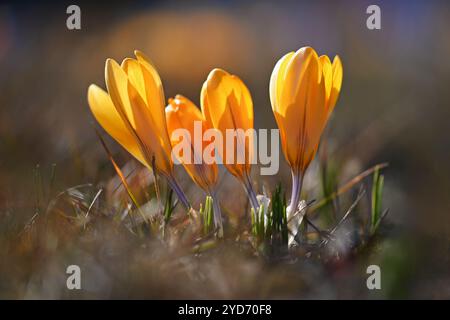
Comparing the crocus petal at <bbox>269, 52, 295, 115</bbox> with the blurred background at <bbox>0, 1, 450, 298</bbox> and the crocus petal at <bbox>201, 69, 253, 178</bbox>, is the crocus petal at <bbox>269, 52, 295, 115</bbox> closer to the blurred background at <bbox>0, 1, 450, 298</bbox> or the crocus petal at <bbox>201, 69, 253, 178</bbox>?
the crocus petal at <bbox>201, 69, 253, 178</bbox>

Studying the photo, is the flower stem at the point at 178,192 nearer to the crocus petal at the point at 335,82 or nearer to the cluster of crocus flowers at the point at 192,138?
the cluster of crocus flowers at the point at 192,138

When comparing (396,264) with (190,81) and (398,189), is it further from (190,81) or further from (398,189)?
(190,81)

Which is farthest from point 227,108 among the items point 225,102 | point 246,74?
point 246,74

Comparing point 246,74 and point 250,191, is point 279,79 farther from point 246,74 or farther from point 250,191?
point 246,74

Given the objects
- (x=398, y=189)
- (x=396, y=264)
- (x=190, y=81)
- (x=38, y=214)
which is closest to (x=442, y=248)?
(x=396, y=264)
